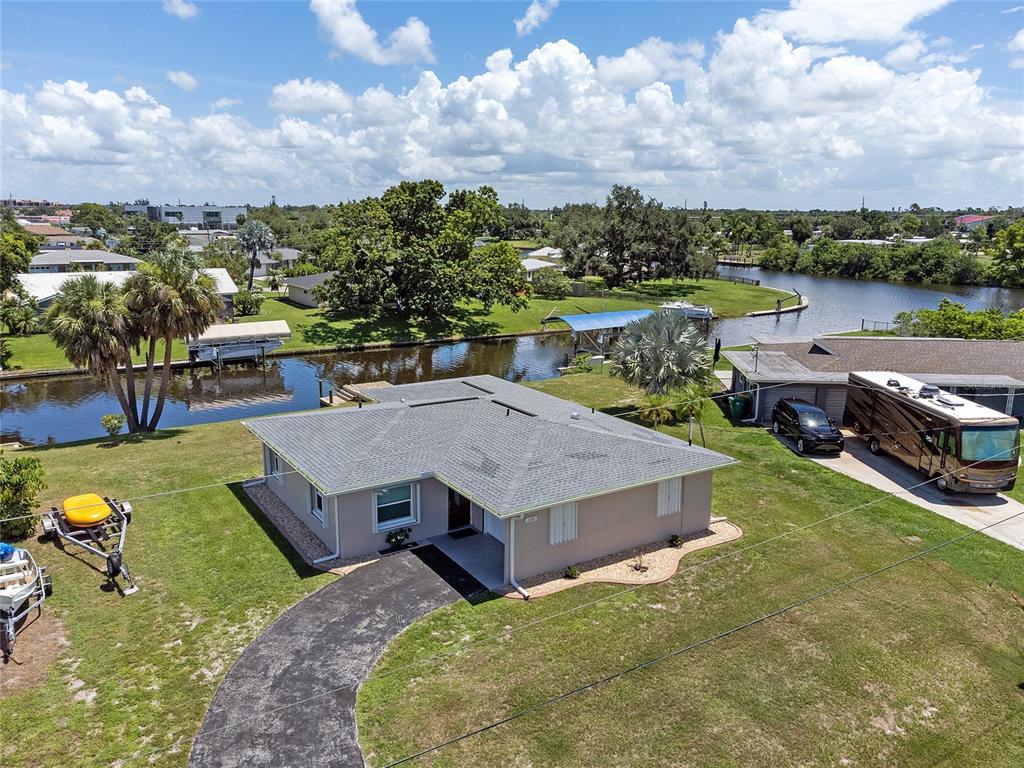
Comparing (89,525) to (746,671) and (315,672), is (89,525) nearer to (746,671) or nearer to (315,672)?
(315,672)

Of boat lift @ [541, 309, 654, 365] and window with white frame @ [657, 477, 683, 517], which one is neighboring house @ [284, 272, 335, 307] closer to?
boat lift @ [541, 309, 654, 365]

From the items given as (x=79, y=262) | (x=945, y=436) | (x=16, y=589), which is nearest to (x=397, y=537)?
(x=16, y=589)

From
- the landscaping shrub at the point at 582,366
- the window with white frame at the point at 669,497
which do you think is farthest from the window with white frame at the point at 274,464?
the landscaping shrub at the point at 582,366

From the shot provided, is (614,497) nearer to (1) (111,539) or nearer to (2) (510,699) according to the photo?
(2) (510,699)

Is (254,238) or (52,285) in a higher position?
(254,238)

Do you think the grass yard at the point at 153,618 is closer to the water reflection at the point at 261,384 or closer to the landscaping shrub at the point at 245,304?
the water reflection at the point at 261,384

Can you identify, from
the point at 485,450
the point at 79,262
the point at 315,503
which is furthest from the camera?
the point at 79,262
